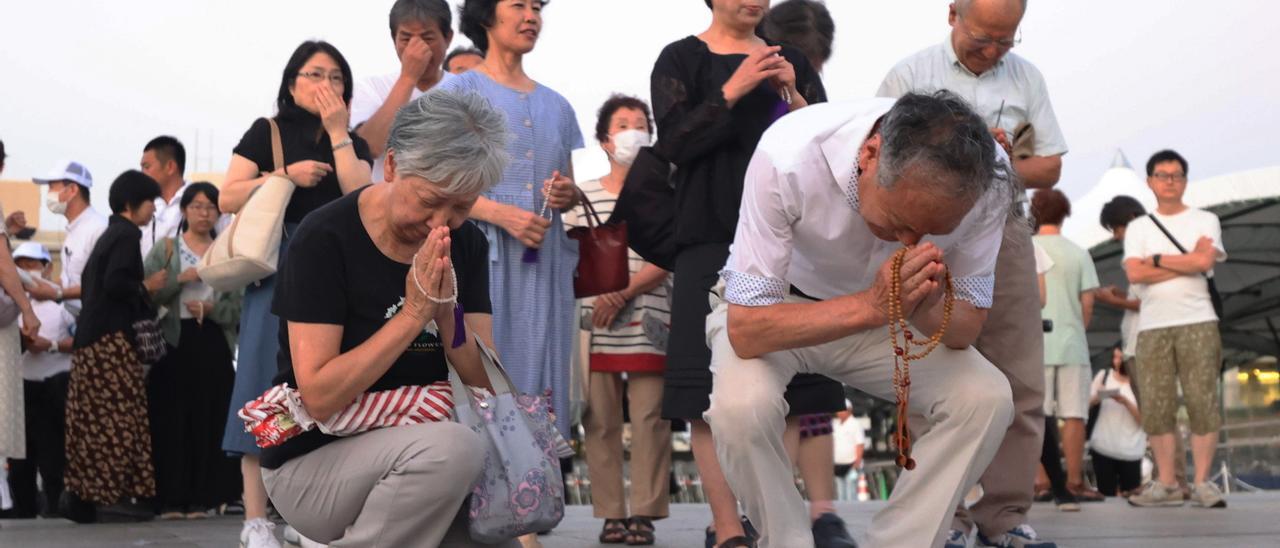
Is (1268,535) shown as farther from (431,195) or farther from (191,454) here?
(191,454)

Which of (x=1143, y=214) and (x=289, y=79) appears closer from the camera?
(x=289, y=79)

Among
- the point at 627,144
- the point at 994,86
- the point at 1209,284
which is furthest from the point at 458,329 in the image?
the point at 1209,284

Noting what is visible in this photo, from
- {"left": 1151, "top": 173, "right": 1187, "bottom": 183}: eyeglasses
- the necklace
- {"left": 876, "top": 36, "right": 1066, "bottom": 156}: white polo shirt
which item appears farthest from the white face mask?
{"left": 1151, "top": 173, "right": 1187, "bottom": 183}: eyeglasses

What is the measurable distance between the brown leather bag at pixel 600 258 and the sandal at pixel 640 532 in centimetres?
102

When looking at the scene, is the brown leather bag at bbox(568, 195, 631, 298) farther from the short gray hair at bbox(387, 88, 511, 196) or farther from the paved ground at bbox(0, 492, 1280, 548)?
the short gray hair at bbox(387, 88, 511, 196)

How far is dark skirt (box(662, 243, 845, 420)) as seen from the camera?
15.6ft

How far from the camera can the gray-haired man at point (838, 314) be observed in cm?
360

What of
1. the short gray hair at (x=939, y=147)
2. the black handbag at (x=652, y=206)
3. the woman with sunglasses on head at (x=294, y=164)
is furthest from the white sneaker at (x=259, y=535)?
the short gray hair at (x=939, y=147)

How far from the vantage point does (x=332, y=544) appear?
3.61m

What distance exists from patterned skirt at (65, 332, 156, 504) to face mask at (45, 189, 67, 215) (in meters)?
1.43

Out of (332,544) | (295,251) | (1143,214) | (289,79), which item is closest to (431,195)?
(295,251)

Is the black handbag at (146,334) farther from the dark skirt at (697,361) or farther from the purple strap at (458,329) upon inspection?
the purple strap at (458,329)

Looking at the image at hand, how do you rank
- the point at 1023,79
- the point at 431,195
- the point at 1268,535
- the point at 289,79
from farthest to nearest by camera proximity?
the point at 1268,535, the point at 289,79, the point at 1023,79, the point at 431,195

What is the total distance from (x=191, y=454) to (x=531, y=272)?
347 centimetres
